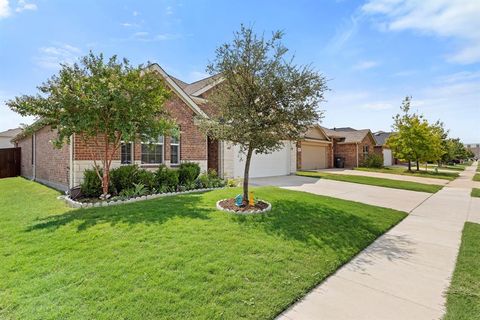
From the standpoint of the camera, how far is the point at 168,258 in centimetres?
407

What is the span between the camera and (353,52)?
1021 cm

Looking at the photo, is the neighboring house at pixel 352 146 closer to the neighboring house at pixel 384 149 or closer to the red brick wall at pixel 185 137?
the neighboring house at pixel 384 149

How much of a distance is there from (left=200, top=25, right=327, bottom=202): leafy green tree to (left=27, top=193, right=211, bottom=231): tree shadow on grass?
2323mm

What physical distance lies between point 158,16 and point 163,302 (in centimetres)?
927

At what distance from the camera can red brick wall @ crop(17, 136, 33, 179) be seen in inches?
639

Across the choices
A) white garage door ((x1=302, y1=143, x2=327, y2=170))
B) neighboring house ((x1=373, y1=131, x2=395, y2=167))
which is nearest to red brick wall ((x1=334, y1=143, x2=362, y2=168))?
white garage door ((x1=302, y1=143, x2=327, y2=170))

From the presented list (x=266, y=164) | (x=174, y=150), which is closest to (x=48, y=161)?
(x=174, y=150)

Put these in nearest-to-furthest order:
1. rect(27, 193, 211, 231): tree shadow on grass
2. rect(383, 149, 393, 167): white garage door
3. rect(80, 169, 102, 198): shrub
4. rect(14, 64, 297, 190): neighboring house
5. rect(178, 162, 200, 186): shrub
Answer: rect(27, 193, 211, 231): tree shadow on grass < rect(80, 169, 102, 198): shrub < rect(14, 64, 297, 190): neighboring house < rect(178, 162, 200, 186): shrub < rect(383, 149, 393, 167): white garage door

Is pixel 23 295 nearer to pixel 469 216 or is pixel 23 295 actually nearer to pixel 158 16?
pixel 158 16

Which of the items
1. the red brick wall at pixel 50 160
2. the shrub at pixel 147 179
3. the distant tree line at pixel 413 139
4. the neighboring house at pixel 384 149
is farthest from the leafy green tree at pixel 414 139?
the red brick wall at pixel 50 160

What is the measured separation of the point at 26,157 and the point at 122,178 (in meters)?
12.9

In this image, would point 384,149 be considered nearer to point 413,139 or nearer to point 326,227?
point 413,139

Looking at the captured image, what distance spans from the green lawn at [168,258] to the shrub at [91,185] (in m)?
1.49

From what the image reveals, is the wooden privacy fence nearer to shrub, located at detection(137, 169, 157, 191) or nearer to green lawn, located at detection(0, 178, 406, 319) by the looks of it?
green lawn, located at detection(0, 178, 406, 319)
